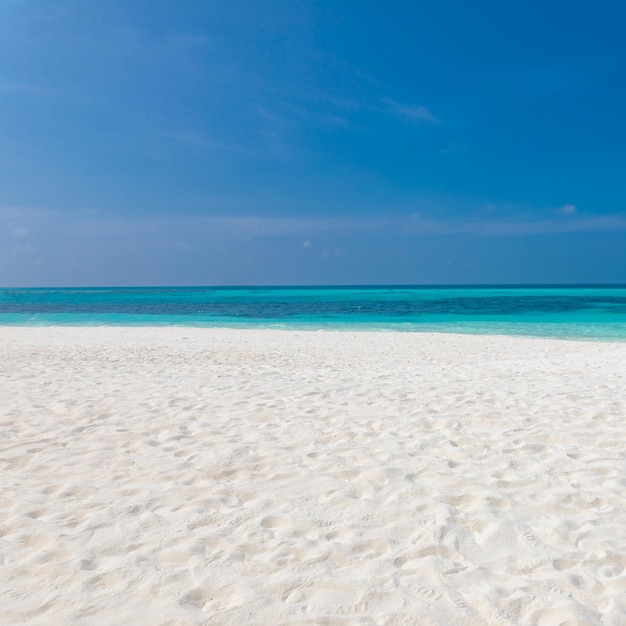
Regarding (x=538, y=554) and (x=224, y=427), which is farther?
(x=224, y=427)

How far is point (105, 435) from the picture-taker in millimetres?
6086

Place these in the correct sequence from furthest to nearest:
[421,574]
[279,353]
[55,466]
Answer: [279,353] < [55,466] < [421,574]

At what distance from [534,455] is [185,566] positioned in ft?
12.7

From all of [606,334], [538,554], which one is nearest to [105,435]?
[538,554]

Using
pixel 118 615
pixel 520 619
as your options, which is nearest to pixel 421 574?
pixel 520 619

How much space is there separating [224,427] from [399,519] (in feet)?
10.2

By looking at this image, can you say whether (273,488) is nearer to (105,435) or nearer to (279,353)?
(105,435)

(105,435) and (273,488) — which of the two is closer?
(273,488)

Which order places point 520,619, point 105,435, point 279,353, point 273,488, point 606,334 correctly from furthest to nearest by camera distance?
point 606,334
point 279,353
point 105,435
point 273,488
point 520,619

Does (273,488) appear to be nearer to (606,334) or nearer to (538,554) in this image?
(538,554)

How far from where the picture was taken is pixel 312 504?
4.21m

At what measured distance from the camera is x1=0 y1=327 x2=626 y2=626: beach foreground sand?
2969 mm

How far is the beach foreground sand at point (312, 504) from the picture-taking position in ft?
9.74

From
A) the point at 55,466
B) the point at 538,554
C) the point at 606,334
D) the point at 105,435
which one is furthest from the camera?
the point at 606,334
